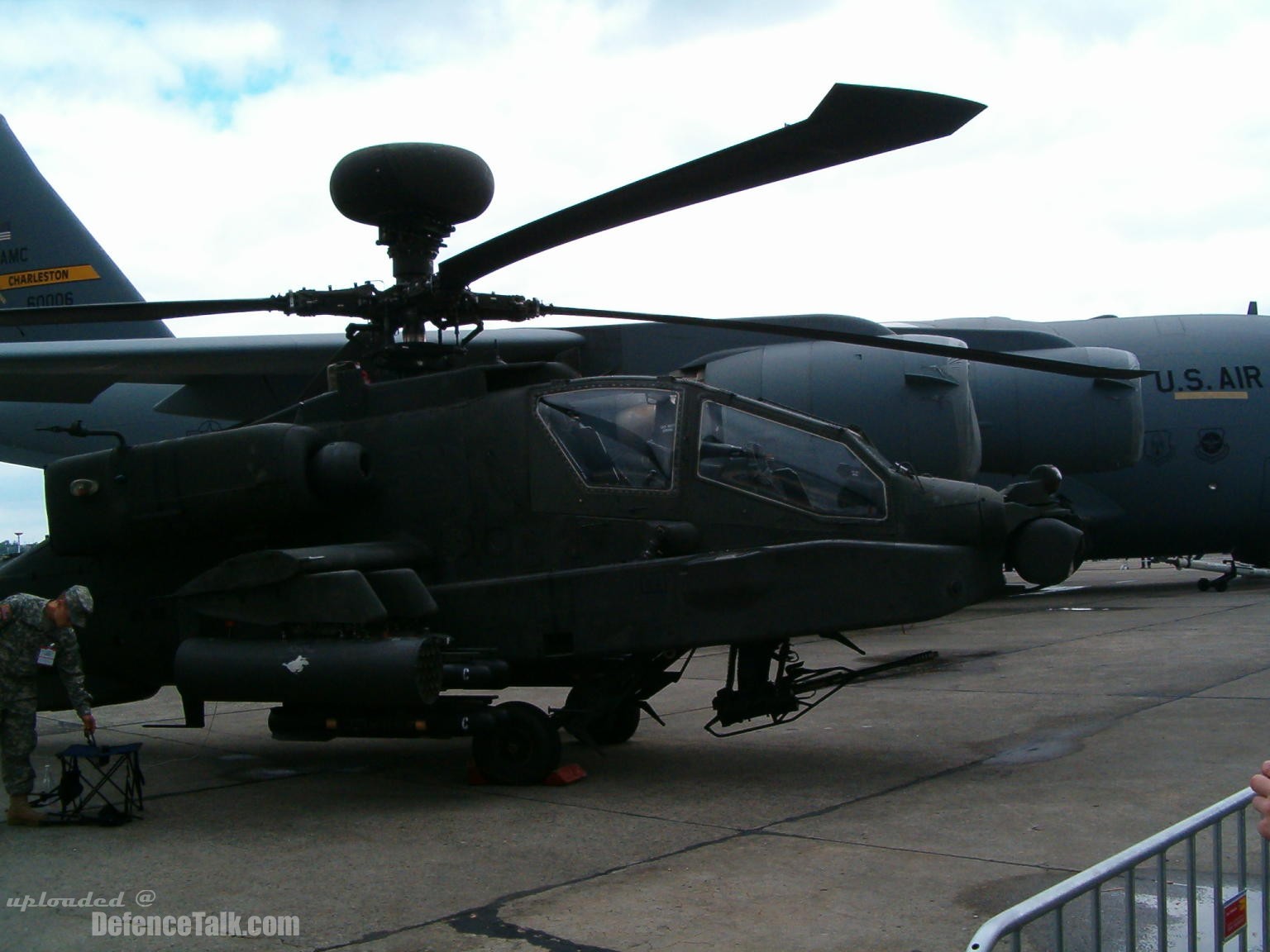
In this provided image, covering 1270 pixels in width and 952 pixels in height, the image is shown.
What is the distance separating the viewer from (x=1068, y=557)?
6.52 m

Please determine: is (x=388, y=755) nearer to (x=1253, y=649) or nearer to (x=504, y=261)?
(x=504, y=261)

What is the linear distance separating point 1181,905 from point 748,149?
130 inches

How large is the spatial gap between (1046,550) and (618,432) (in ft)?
8.03

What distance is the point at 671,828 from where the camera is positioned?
5.65 metres

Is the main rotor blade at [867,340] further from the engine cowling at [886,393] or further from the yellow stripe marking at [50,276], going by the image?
the yellow stripe marking at [50,276]

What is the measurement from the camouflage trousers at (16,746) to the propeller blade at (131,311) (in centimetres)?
209

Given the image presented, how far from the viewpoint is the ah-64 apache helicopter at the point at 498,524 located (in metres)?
6.30

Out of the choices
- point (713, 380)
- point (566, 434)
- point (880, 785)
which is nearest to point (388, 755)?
point (566, 434)

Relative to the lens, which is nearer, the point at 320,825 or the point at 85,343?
the point at 320,825

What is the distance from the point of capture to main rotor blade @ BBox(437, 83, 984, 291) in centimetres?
443

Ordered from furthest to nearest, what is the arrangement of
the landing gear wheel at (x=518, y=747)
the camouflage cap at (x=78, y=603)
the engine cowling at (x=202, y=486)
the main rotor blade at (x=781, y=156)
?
the engine cowling at (x=202, y=486)
the landing gear wheel at (x=518, y=747)
the camouflage cap at (x=78, y=603)
the main rotor blade at (x=781, y=156)

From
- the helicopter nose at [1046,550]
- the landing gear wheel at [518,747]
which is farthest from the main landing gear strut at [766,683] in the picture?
the landing gear wheel at [518,747]

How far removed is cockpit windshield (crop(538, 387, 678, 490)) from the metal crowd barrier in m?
3.17

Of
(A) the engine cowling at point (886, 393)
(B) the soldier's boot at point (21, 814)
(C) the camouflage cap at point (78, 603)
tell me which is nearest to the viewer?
(B) the soldier's boot at point (21, 814)
